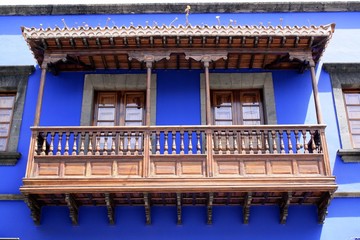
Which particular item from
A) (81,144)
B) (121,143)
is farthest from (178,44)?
(81,144)

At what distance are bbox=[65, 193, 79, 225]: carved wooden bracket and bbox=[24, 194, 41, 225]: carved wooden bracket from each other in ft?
1.85

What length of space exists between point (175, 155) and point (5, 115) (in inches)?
139

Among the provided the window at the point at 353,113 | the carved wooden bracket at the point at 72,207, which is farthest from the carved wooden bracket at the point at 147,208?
the window at the point at 353,113

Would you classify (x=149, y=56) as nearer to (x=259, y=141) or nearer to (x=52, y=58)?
(x=52, y=58)

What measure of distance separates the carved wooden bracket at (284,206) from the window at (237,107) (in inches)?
67.4

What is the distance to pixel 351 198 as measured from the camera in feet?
29.4

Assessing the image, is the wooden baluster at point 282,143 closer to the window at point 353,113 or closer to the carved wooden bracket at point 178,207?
the window at point 353,113

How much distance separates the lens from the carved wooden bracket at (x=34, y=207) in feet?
27.8

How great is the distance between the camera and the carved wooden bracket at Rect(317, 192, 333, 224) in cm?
846

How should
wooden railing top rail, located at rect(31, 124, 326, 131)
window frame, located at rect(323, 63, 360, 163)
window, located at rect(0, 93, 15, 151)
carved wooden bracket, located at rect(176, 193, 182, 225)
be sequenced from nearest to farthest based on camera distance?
carved wooden bracket, located at rect(176, 193, 182, 225) → wooden railing top rail, located at rect(31, 124, 326, 131) → window frame, located at rect(323, 63, 360, 163) → window, located at rect(0, 93, 15, 151)

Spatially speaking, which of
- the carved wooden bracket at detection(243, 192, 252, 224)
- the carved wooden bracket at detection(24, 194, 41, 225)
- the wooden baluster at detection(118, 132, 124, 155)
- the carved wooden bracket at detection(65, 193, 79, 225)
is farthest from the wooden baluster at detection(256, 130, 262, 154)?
the carved wooden bracket at detection(24, 194, 41, 225)

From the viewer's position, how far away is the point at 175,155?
8.48 meters

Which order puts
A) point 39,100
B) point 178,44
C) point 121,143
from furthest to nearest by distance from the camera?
point 178,44 → point 39,100 → point 121,143

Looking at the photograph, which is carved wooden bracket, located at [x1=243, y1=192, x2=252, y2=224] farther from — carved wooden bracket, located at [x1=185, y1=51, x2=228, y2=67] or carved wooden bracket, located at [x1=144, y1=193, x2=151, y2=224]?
carved wooden bracket, located at [x1=185, y1=51, x2=228, y2=67]
